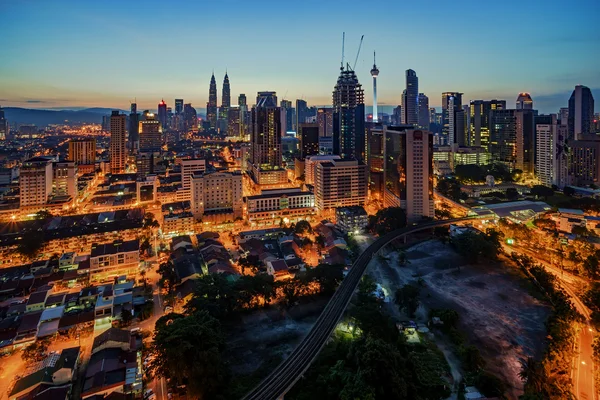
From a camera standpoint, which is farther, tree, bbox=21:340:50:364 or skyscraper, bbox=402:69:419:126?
skyscraper, bbox=402:69:419:126

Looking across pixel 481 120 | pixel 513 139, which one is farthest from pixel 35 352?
pixel 481 120

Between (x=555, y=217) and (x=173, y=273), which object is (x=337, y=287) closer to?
(x=173, y=273)

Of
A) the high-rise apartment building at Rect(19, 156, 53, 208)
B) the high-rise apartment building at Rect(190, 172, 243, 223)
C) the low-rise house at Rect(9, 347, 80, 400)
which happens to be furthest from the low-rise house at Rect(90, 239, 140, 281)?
the high-rise apartment building at Rect(19, 156, 53, 208)

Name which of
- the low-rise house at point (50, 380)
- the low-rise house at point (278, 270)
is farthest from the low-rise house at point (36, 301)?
the low-rise house at point (278, 270)

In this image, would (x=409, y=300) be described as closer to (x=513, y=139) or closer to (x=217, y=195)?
(x=217, y=195)

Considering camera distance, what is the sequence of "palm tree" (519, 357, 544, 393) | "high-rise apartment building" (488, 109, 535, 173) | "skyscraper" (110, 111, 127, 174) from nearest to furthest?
"palm tree" (519, 357, 544, 393), "high-rise apartment building" (488, 109, 535, 173), "skyscraper" (110, 111, 127, 174)

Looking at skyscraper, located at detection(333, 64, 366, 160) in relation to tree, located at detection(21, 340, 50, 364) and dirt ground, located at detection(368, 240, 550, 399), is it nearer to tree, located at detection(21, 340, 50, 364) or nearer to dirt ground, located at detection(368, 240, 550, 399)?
dirt ground, located at detection(368, 240, 550, 399)

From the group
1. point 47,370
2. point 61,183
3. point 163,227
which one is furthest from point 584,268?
point 61,183
